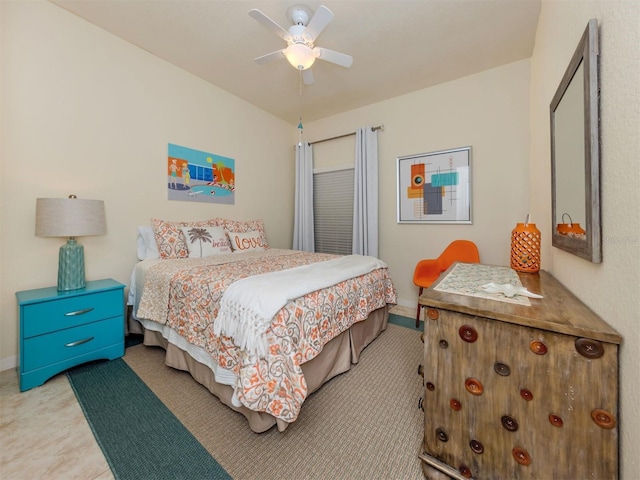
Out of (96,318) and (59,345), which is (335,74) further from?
(59,345)

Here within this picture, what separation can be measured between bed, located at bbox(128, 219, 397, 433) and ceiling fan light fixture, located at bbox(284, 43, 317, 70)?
5.18 ft

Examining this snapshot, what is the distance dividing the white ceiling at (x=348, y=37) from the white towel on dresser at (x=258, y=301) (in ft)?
6.71

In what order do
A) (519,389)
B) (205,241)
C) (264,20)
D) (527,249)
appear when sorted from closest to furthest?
(519,389) → (527,249) → (264,20) → (205,241)

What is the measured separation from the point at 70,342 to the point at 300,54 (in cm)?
265

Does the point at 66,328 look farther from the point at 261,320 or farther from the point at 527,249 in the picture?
the point at 527,249

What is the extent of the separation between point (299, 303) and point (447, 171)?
255 centimetres

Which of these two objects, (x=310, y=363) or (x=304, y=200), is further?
(x=304, y=200)

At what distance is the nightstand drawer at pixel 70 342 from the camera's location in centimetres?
169

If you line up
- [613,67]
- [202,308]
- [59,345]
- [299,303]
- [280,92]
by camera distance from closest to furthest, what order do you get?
[613,67]
[299,303]
[202,308]
[59,345]
[280,92]

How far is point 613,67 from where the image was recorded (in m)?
0.79

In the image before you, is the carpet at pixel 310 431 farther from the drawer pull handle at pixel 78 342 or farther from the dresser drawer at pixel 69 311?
the dresser drawer at pixel 69 311

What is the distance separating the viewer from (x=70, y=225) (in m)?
1.90

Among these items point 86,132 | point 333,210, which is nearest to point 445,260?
point 333,210

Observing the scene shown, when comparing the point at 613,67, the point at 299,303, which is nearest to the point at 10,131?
the point at 299,303
